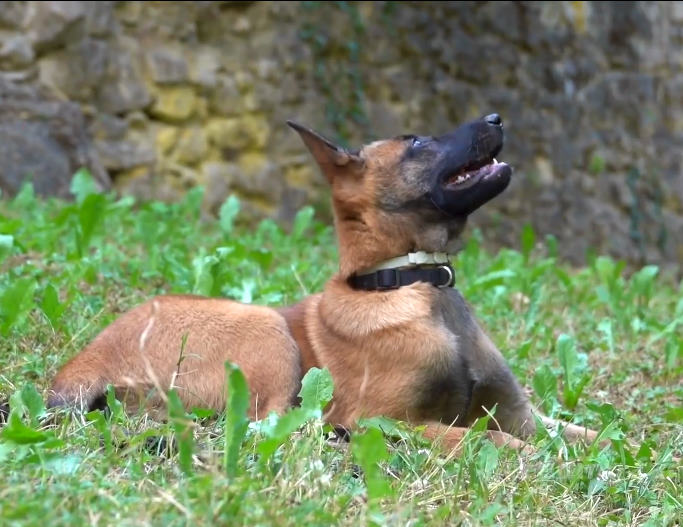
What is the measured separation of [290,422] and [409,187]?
1.44 metres

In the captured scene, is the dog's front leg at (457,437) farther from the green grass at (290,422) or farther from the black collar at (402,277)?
the black collar at (402,277)

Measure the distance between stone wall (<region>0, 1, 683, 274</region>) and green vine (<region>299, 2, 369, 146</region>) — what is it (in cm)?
1

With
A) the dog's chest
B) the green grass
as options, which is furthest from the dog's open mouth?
the green grass

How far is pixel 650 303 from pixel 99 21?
4113 millimetres

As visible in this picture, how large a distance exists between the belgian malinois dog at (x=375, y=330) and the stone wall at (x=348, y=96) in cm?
375

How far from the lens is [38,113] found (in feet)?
23.5

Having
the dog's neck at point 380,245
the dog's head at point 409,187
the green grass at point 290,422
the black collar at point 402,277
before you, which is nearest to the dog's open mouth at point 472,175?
the dog's head at point 409,187

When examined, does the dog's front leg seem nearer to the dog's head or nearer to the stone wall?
the dog's head

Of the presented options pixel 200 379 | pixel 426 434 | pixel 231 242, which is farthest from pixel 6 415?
pixel 231 242

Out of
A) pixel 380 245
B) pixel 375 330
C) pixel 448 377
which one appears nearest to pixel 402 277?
pixel 380 245

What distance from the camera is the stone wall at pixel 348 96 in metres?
7.30

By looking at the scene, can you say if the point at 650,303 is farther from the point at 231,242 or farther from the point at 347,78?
the point at 347,78

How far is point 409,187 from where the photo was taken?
3.90 m

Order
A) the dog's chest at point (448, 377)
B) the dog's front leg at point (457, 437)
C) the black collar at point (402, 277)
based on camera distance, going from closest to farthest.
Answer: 1. the dog's front leg at point (457, 437)
2. the dog's chest at point (448, 377)
3. the black collar at point (402, 277)
